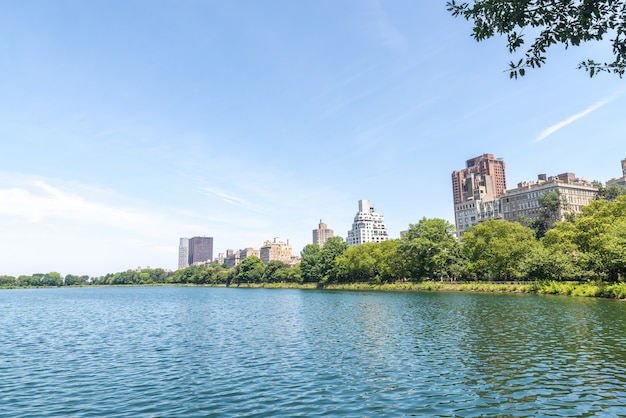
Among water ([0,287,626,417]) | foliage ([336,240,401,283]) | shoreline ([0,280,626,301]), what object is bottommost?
water ([0,287,626,417])

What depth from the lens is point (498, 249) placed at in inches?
4542

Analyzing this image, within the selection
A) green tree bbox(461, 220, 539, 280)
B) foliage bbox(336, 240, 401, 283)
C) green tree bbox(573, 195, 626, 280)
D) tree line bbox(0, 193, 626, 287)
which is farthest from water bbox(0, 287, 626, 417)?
foliage bbox(336, 240, 401, 283)

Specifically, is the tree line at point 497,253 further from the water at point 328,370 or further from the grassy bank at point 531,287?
the water at point 328,370

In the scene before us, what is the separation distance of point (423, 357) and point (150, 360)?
21.3 meters

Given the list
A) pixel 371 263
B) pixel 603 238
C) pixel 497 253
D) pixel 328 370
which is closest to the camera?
pixel 328 370

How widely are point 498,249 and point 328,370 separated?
102 meters

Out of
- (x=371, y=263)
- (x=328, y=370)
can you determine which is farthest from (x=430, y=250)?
(x=328, y=370)

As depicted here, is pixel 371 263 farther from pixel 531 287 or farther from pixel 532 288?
pixel 532 288

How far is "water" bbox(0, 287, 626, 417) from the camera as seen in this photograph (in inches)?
798

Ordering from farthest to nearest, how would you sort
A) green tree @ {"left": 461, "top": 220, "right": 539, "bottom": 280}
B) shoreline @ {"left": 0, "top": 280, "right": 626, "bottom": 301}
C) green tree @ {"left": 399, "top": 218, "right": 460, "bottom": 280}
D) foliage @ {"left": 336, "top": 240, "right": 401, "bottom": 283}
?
1. foliage @ {"left": 336, "top": 240, "right": 401, "bottom": 283}
2. green tree @ {"left": 399, "top": 218, "right": 460, "bottom": 280}
3. green tree @ {"left": 461, "top": 220, "right": 539, "bottom": 280}
4. shoreline @ {"left": 0, "top": 280, "right": 626, "bottom": 301}

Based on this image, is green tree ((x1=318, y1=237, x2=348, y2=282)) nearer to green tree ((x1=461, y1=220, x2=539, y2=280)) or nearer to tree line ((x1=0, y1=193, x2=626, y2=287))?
tree line ((x1=0, y1=193, x2=626, y2=287))

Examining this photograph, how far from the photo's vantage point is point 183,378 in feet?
86.7

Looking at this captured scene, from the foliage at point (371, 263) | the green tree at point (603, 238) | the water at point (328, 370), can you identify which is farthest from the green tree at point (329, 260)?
the water at point (328, 370)

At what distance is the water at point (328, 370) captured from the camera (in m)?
20.3
